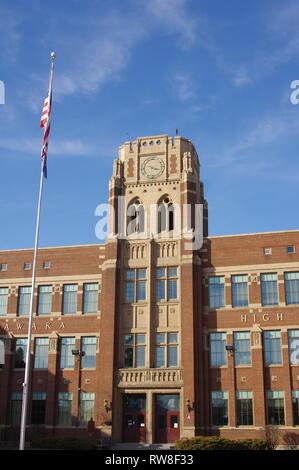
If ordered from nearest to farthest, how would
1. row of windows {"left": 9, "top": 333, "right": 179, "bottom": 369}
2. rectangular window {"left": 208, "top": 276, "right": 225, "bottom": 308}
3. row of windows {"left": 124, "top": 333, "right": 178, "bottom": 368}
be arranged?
row of windows {"left": 124, "top": 333, "right": 178, "bottom": 368}
row of windows {"left": 9, "top": 333, "right": 179, "bottom": 369}
rectangular window {"left": 208, "top": 276, "right": 225, "bottom": 308}

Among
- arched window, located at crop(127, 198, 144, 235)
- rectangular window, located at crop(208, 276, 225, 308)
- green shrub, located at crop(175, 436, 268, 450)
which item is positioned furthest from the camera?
arched window, located at crop(127, 198, 144, 235)

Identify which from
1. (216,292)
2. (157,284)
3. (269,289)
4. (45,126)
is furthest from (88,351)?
(45,126)

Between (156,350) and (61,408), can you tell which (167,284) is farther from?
A: (61,408)

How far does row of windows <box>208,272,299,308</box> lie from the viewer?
163ft

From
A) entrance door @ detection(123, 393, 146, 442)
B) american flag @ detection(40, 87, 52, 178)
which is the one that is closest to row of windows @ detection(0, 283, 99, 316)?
entrance door @ detection(123, 393, 146, 442)

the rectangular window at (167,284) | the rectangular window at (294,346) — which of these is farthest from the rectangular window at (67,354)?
the rectangular window at (294,346)

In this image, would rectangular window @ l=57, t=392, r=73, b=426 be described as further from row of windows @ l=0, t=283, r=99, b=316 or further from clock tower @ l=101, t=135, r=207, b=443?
row of windows @ l=0, t=283, r=99, b=316

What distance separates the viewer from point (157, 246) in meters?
52.4

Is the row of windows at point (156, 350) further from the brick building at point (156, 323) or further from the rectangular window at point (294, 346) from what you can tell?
the rectangular window at point (294, 346)

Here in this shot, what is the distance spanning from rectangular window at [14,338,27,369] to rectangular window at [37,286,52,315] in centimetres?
282

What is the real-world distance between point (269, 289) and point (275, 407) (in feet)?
29.5

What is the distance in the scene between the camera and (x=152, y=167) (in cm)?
5516

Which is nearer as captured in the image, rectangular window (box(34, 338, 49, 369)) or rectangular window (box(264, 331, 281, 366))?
rectangular window (box(264, 331, 281, 366))
